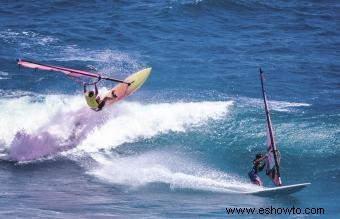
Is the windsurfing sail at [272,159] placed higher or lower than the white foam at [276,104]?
higher

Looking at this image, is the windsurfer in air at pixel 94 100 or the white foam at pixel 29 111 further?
the white foam at pixel 29 111

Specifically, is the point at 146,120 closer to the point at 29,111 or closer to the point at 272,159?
the point at 29,111

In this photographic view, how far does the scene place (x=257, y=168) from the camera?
19.2m

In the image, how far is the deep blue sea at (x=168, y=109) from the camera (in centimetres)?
1895

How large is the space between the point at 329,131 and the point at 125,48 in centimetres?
1446

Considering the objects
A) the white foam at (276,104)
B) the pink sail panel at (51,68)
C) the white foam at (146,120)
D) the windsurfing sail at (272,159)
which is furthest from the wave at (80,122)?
the windsurfing sail at (272,159)

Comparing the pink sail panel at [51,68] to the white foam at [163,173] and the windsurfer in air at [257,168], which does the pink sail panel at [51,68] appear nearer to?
the white foam at [163,173]

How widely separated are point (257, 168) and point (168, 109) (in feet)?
26.3

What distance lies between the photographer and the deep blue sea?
1895 centimetres

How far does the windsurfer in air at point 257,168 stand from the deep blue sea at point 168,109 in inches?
13.5

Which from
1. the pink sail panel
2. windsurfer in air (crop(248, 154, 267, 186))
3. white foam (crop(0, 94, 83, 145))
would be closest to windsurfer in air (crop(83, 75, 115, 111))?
the pink sail panel

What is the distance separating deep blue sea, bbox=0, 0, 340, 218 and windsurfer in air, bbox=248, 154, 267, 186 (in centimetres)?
34

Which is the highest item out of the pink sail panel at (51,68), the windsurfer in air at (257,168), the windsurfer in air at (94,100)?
the pink sail panel at (51,68)

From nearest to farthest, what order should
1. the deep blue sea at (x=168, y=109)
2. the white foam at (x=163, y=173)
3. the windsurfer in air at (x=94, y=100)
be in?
1. the deep blue sea at (x=168, y=109)
2. the white foam at (x=163, y=173)
3. the windsurfer in air at (x=94, y=100)
